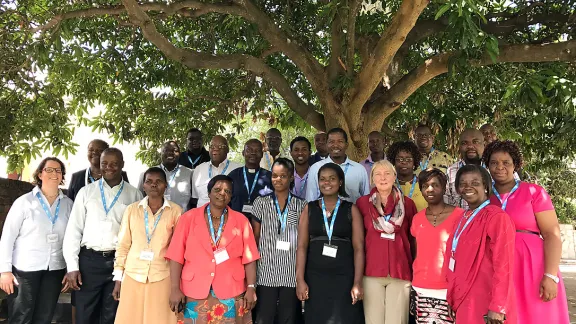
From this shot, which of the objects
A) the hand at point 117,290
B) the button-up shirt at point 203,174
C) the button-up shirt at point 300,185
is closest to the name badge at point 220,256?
the hand at point 117,290

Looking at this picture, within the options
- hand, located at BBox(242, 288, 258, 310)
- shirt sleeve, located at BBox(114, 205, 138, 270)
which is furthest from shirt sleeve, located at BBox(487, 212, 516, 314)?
shirt sleeve, located at BBox(114, 205, 138, 270)

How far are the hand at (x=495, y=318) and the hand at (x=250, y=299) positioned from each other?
187 cm

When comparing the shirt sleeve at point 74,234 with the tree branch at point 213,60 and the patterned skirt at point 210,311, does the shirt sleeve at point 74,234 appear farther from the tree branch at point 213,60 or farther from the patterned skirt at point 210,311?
the tree branch at point 213,60

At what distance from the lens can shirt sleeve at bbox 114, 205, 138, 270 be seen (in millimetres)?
4289

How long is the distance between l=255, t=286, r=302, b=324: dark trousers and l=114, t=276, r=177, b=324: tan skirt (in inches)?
33.4

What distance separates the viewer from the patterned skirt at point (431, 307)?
368 centimetres

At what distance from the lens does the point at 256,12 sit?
7.09m

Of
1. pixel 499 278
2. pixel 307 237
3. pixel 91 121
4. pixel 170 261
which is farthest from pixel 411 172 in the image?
pixel 91 121

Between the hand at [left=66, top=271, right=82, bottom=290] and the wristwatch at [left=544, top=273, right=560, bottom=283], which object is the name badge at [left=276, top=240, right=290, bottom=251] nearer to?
the hand at [left=66, top=271, right=82, bottom=290]

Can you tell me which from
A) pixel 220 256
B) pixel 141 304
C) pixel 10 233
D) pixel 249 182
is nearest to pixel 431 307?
pixel 220 256

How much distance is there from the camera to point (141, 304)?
13.9ft

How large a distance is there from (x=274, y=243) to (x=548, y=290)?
215 cm

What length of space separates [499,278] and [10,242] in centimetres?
408

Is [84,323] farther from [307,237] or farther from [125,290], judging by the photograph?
[307,237]
